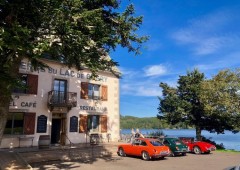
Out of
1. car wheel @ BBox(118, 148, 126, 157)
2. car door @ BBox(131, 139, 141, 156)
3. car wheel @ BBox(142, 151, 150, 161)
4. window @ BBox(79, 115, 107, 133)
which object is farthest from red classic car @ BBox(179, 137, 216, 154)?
window @ BBox(79, 115, 107, 133)

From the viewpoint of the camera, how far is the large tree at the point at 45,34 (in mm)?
10652

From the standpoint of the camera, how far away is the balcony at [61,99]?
21.7m

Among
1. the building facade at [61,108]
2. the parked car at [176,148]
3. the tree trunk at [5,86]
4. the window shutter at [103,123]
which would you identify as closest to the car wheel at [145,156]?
the parked car at [176,148]

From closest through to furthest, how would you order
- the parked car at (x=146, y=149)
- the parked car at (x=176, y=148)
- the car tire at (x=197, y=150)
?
the parked car at (x=146, y=149) < the parked car at (x=176, y=148) < the car tire at (x=197, y=150)

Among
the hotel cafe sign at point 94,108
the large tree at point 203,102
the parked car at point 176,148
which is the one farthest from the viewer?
the large tree at point 203,102

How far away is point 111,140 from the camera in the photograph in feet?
88.2

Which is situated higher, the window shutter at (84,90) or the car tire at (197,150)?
the window shutter at (84,90)

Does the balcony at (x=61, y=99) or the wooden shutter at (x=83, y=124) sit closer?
the balcony at (x=61, y=99)

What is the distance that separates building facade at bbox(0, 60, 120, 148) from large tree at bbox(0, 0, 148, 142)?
774 centimetres

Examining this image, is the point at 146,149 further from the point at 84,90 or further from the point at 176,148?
the point at 84,90

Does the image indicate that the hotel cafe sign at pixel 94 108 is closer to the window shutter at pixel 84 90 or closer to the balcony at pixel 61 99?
the window shutter at pixel 84 90

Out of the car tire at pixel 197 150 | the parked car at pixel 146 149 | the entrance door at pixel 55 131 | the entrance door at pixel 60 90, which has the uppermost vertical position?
the entrance door at pixel 60 90

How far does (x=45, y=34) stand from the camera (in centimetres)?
1314

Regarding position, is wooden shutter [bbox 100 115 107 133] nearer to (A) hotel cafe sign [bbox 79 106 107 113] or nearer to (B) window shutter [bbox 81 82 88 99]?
(A) hotel cafe sign [bbox 79 106 107 113]
